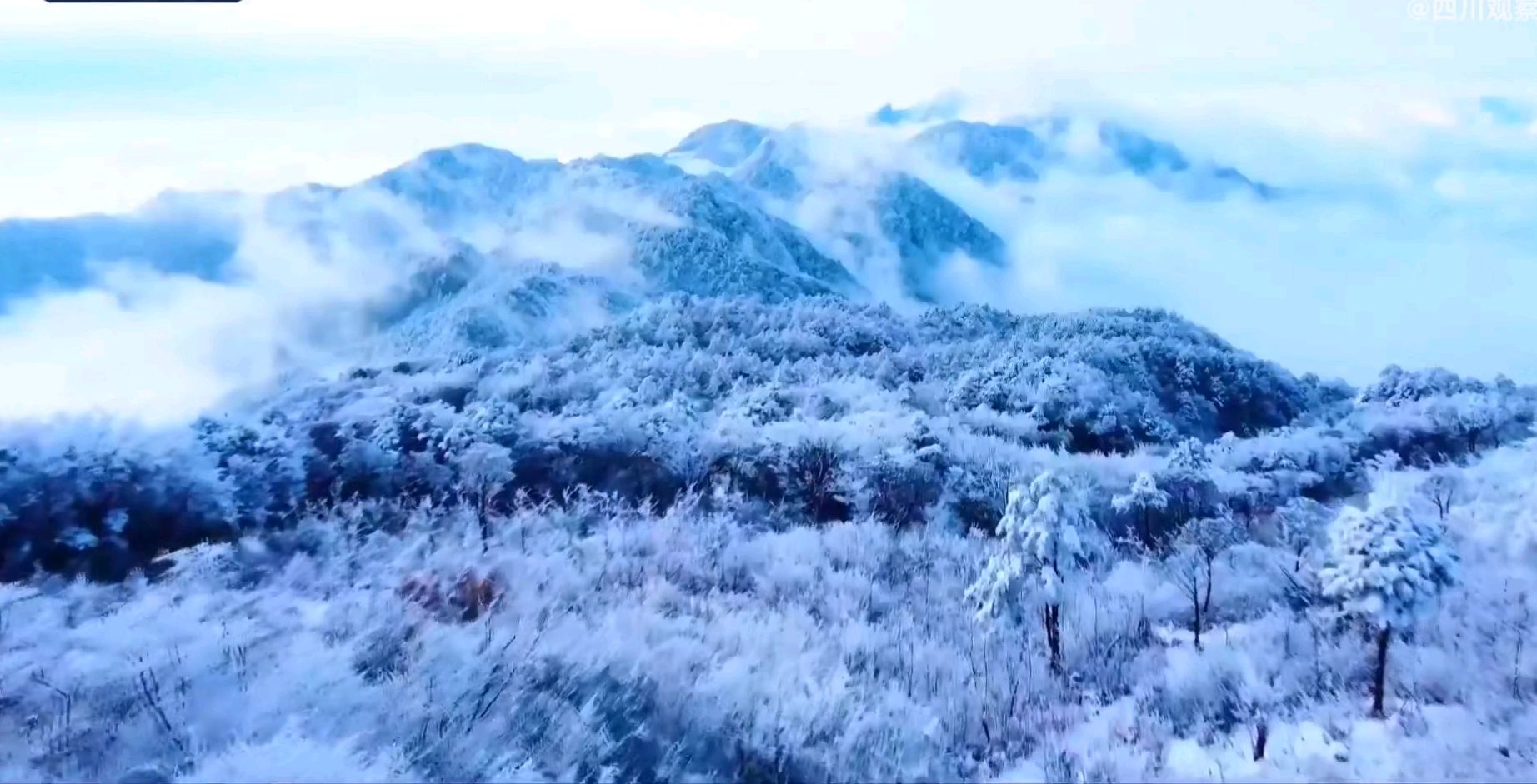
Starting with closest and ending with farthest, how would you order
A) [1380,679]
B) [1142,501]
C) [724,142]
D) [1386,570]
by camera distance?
[1380,679], [1386,570], [1142,501], [724,142]

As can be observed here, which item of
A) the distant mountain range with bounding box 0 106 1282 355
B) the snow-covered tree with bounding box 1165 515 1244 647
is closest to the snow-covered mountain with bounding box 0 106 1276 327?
the distant mountain range with bounding box 0 106 1282 355

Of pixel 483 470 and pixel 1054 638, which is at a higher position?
pixel 1054 638

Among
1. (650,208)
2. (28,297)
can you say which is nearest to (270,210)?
(650,208)

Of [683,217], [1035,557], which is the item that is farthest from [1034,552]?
[683,217]

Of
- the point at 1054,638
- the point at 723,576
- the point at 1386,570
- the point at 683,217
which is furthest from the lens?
the point at 683,217

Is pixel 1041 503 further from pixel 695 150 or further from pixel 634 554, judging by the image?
pixel 695 150

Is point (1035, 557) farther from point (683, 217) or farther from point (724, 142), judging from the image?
point (724, 142)

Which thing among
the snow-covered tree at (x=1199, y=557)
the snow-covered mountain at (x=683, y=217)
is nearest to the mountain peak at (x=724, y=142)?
the snow-covered mountain at (x=683, y=217)
